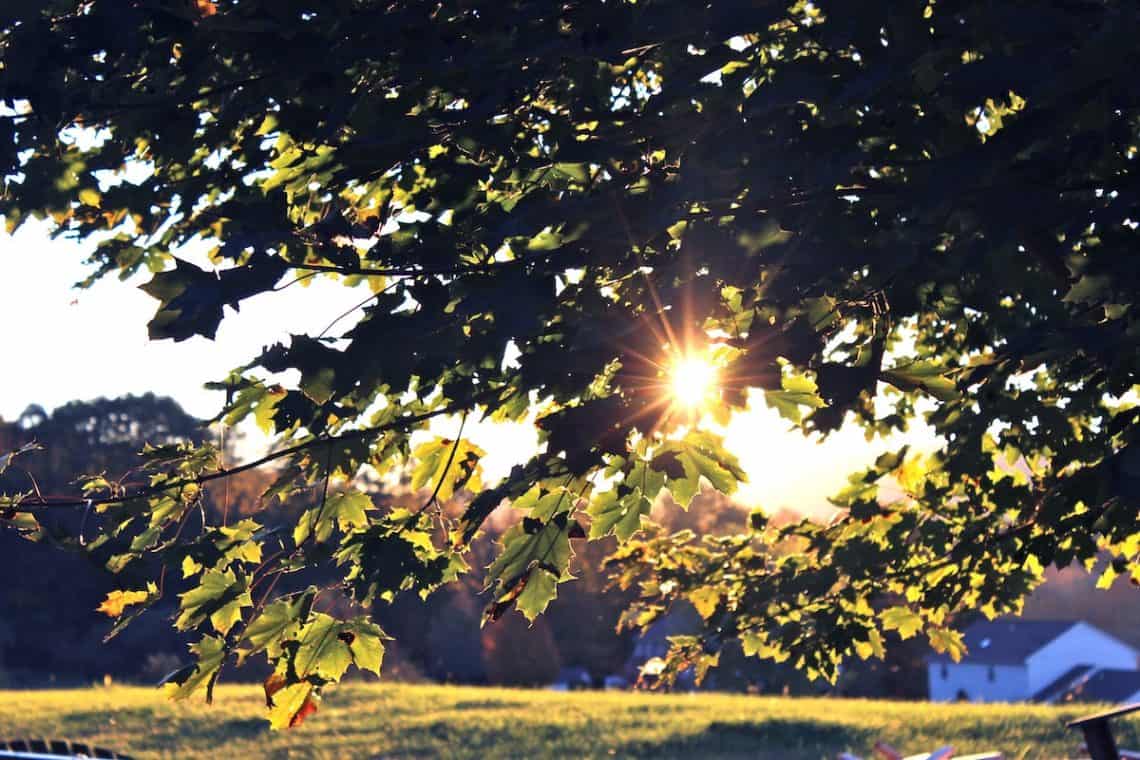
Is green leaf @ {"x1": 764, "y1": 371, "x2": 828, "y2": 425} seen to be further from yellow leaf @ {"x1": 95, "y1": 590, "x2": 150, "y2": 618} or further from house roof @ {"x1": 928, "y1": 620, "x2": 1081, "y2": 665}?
house roof @ {"x1": 928, "y1": 620, "x2": 1081, "y2": 665}

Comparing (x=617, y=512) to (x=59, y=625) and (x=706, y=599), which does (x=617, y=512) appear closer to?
(x=706, y=599)

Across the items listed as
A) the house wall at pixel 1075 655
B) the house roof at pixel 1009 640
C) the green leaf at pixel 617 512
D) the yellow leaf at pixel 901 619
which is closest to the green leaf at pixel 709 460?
the green leaf at pixel 617 512

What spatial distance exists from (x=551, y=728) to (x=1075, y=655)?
75005 millimetres

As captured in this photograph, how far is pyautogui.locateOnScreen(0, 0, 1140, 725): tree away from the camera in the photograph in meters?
3.67

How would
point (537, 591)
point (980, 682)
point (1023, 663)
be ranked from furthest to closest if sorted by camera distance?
point (980, 682)
point (1023, 663)
point (537, 591)

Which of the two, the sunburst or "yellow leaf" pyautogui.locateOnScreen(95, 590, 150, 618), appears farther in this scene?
"yellow leaf" pyautogui.locateOnScreen(95, 590, 150, 618)

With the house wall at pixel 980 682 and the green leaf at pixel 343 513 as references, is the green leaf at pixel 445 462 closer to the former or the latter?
the green leaf at pixel 343 513

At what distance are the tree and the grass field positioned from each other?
9644mm

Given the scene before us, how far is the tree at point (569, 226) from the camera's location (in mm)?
3668

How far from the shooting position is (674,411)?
4.55m

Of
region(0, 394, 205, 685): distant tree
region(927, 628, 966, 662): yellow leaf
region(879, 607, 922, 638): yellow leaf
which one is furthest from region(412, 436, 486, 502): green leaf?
region(0, 394, 205, 685): distant tree

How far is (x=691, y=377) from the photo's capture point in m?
4.10

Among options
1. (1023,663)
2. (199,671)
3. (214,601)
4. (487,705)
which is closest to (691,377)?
(214,601)

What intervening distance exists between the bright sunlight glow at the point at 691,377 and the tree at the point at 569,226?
47 mm
